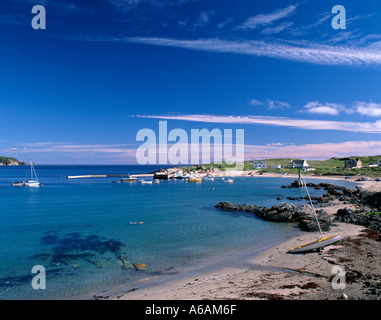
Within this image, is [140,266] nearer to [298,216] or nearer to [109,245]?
[109,245]

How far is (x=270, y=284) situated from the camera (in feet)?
48.6

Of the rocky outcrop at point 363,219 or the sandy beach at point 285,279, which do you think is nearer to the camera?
the sandy beach at point 285,279

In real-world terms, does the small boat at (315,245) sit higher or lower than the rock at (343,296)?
lower

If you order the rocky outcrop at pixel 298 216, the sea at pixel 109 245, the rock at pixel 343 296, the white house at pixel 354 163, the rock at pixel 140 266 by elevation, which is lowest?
the sea at pixel 109 245

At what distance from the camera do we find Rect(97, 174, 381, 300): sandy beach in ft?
43.1

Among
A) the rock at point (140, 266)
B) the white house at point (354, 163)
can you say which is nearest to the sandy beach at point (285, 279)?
the rock at point (140, 266)

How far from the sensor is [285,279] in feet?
50.9

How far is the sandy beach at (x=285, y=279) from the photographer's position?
13141 millimetres

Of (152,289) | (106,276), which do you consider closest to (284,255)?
(152,289)

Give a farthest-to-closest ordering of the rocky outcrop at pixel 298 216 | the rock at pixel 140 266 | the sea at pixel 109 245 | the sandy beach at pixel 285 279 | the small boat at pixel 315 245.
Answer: the rocky outcrop at pixel 298 216 → the small boat at pixel 315 245 → the rock at pixel 140 266 → the sea at pixel 109 245 → the sandy beach at pixel 285 279

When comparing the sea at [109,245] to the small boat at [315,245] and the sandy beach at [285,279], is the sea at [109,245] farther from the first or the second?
the small boat at [315,245]

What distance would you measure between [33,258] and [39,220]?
19.4 meters
